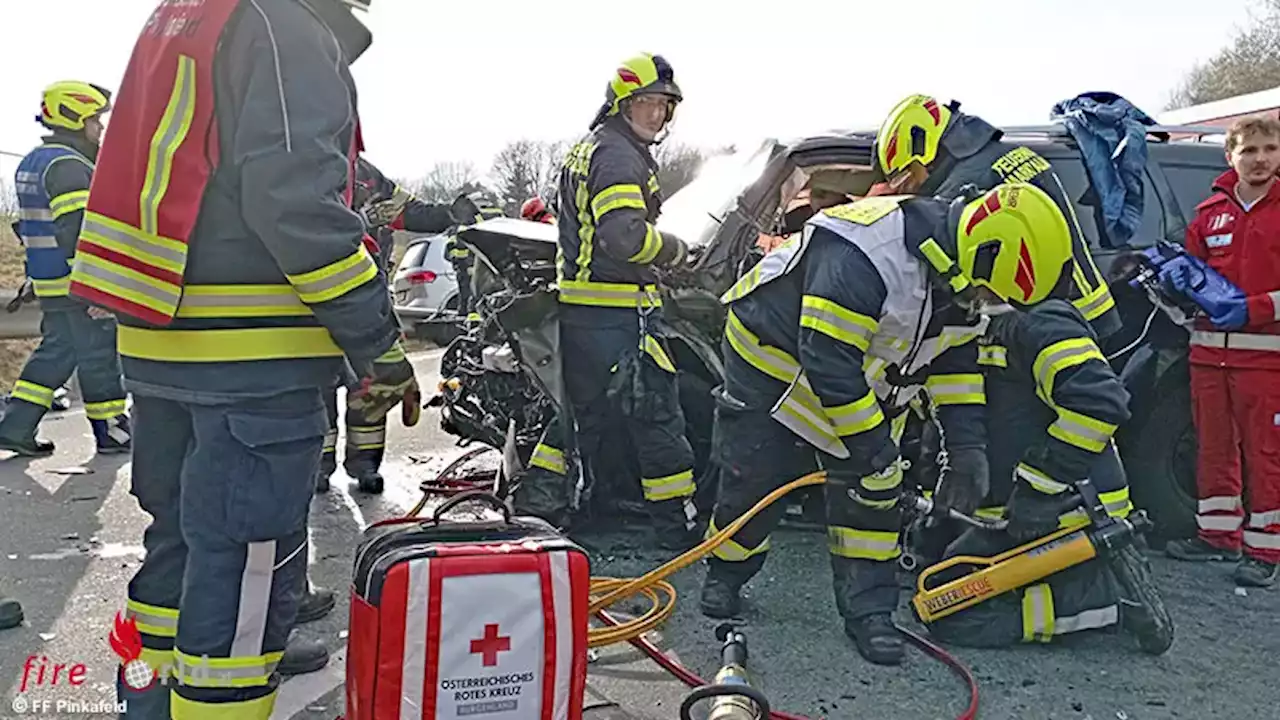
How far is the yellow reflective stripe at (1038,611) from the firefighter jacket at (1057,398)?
1.12 ft

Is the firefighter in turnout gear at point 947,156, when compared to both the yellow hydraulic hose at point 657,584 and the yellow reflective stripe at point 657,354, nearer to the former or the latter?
the yellow reflective stripe at point 657,354

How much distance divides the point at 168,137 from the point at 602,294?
8.10ft

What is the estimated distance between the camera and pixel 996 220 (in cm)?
328

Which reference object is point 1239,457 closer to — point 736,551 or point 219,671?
point 736,551

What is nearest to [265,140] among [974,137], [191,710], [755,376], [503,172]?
[191,710]

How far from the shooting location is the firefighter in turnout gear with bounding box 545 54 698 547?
181 inches

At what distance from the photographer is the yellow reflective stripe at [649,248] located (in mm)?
4527

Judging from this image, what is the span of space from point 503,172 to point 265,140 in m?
39.7

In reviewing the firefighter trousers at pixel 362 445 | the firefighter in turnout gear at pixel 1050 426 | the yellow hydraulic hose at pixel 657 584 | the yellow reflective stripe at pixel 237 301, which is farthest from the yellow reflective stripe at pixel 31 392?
the firefighter in turnout gear at pixel 1050 426

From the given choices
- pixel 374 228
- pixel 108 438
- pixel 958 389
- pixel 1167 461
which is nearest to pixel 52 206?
pixel 108 438

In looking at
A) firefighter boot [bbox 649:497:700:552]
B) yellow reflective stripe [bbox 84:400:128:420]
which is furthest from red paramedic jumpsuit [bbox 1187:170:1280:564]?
yellow reflective stripe [bbox 84:400:128:420]

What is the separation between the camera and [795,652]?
3.70 meters

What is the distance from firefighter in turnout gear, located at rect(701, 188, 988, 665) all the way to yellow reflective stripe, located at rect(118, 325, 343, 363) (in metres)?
1.57

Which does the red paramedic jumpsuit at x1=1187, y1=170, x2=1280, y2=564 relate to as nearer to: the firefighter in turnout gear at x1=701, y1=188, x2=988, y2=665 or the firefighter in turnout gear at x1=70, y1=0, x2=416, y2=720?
the firefighter in turnout gear at x1=701, y1=188, x2=988, y2=665
